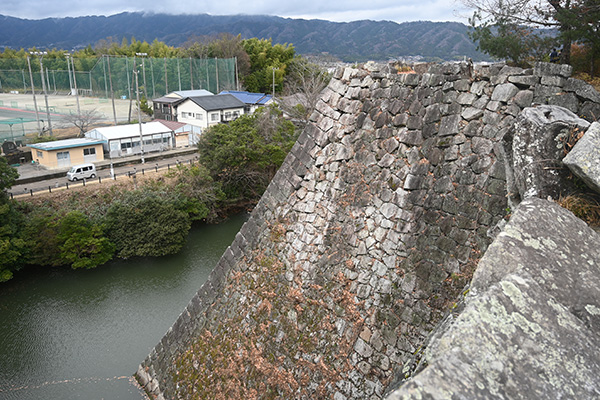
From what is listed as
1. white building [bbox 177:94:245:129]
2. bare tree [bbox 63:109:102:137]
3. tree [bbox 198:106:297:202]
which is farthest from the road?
bare tree [bbox 63:109:102:137]

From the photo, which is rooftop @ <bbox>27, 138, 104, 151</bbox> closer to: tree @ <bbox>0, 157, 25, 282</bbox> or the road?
the road

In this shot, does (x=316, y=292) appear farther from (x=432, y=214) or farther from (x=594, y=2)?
(x=594, y=2)

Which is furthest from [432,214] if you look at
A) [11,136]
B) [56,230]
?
[11,136]

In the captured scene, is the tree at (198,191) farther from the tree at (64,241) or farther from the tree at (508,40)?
the tree at (508,40)

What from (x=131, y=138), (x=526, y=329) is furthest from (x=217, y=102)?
(x=526, y=329)

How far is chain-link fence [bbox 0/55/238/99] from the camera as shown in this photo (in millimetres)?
36969

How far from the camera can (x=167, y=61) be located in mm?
41375

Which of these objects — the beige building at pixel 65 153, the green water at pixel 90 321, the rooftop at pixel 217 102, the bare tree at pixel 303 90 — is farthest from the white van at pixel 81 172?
the rooftop at pixel 217 102

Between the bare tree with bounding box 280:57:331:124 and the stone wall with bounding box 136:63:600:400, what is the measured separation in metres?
9.97

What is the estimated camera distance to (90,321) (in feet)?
45.8

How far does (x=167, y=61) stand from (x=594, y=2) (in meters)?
38.6

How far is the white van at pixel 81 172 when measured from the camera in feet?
72.9

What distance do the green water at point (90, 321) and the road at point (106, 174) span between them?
476 cm

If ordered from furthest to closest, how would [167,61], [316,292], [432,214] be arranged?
[167,61], [316,292], [432,214]
